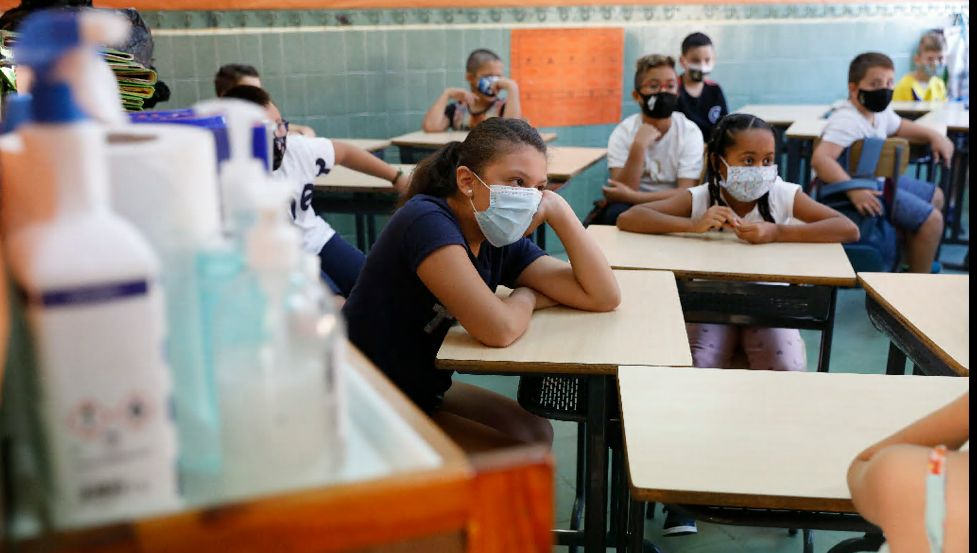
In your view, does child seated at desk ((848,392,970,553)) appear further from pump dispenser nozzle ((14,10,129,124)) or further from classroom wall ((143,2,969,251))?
classroom wall ((143,2,969,251))

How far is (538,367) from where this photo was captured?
1.85m

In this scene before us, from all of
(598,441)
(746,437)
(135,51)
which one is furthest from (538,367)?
(135,51)

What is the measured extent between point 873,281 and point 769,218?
2.17 ft

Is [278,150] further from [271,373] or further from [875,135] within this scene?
[875,135]

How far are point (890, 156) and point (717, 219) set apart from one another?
1451 mm

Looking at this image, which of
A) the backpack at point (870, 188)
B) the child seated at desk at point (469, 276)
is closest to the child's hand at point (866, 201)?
the backpack at point (870, 188)

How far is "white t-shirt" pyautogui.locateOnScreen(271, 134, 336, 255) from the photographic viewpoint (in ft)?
10.8

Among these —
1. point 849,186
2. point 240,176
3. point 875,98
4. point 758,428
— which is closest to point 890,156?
point 849,186

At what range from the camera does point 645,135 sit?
13.0ft

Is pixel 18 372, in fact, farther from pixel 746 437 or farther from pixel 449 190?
pixel 449 190

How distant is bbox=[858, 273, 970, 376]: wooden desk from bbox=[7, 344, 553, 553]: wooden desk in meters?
1.46

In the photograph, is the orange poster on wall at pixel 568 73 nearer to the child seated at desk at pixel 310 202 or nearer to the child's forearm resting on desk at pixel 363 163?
the child's forearm resting on desk at pixel 363 163

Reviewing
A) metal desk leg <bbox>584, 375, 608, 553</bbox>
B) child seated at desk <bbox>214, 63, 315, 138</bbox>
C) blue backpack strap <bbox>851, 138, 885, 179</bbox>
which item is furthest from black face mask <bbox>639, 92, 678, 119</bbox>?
metal desk leg <bbox>584, 375, 608, 553</bbox>

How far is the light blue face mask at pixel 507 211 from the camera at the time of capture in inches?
81.1
